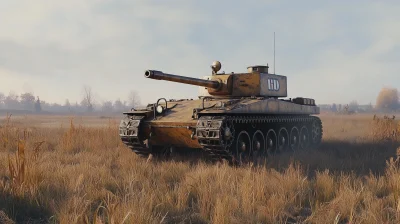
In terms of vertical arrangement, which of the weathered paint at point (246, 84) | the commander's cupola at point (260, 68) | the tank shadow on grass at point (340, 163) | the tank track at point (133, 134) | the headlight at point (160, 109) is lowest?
the tank shadow on grass at point (340, 163)

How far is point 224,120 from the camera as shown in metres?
8.27

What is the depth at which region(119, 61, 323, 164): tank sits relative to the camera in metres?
8.52

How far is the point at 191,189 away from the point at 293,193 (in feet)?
5.35

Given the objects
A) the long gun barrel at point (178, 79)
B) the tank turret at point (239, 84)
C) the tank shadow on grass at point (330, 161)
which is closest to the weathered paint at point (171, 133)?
the tank shadow on grass at point (330, 161)

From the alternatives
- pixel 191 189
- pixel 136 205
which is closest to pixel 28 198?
pixel 136 205

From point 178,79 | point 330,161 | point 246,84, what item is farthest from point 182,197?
point 246,84

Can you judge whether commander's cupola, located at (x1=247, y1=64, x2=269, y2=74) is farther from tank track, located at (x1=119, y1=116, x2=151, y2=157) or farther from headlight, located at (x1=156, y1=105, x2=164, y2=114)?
tank track, located at (x1=119, y1=116, x2=151, y2=157)

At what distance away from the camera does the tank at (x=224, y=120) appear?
852cm

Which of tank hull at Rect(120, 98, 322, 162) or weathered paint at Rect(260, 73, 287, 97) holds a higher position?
weathered paint at Rect(260, 73, 287, 97)

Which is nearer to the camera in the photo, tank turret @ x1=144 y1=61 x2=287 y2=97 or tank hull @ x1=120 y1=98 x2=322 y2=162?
tank hull @ x1=120 y1=98 x2=322 y2=162

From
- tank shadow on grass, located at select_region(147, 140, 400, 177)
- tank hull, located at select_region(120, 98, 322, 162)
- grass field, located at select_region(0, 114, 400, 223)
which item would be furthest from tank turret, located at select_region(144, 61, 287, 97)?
grass field, located at select_region(0, 114, 400, 223)

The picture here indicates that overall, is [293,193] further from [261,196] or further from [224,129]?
[224,129]

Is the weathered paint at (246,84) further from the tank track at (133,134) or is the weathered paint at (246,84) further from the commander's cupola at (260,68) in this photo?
the tank track at (133,134)

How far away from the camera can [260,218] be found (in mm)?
4754
